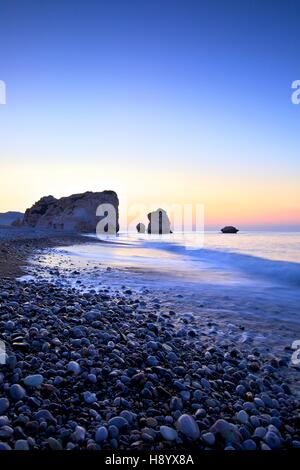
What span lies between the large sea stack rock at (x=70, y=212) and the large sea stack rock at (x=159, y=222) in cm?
2392

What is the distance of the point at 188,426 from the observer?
9.29 ft

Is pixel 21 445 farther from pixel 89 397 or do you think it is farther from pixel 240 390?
pixel 240 390

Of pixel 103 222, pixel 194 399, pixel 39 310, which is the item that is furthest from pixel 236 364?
pixel 103 222

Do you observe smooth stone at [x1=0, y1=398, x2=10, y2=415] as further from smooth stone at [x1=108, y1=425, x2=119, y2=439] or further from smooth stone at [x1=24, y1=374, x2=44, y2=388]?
smooth stone at [x1=108, y1=425, x2=119, y2=439]

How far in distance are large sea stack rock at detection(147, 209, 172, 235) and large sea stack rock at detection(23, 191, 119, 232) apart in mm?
23917

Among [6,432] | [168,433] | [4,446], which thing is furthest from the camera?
[168,433]

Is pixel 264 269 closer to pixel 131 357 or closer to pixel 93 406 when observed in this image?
pixel 131 357

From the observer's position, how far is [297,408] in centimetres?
346

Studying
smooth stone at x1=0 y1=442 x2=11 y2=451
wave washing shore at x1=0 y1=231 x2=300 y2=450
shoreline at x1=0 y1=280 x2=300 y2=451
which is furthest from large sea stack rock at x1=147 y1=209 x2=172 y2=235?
smooth stone at x1=0 y1=442 x2=11 y2=451

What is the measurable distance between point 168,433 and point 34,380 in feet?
4.74

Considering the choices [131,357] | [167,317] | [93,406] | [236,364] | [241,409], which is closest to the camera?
[93,406]

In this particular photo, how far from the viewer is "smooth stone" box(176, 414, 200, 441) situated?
9.13 ft

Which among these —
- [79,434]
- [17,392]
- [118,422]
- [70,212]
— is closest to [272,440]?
[118,422]

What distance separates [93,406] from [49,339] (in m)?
1.52
